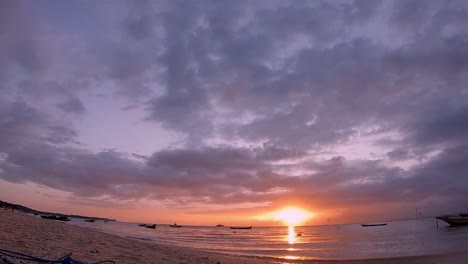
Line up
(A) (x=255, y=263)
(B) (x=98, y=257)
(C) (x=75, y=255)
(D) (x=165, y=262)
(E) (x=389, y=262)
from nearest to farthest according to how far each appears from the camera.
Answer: (C) (x=75, y=255)
(B) (x=98, y=257)
(D) (x=165, y=262)
(A) (x=255, y=263)
(E) (x=389, y=262)

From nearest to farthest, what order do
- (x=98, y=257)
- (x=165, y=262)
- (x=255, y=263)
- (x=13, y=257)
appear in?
(x=13, y=257)
(x=98, y=257)
(x=165, y=262)
(x=255, y=263)

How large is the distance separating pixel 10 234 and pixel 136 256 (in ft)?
17.4

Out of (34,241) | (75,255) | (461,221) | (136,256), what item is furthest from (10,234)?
(461,221)

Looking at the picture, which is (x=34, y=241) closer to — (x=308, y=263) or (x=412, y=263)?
(x=308, y=263)

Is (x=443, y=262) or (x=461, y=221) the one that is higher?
(x=461, y=221)

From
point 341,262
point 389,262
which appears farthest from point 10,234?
point 389,262

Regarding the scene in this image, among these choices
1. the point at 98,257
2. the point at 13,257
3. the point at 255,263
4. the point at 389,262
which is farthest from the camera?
the point at 389,262

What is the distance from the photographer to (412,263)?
26.2 metres

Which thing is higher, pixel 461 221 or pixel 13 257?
pixel 461 221

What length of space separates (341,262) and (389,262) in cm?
376

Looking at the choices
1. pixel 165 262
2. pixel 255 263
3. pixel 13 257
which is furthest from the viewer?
pixel 255 263

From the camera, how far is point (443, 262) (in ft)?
84.5

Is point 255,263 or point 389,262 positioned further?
point 389,262

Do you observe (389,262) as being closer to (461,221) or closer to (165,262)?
(165,262)
